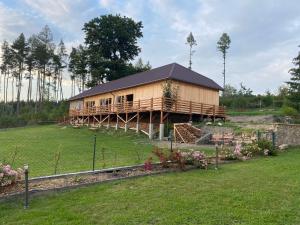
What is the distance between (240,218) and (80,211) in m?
2.78

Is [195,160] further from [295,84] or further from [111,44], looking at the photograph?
[111,44]

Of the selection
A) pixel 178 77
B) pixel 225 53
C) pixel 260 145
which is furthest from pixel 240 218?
pixel 225 53

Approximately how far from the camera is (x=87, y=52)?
54781 mm

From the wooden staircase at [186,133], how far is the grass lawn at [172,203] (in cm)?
1340

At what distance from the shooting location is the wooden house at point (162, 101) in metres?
26.8

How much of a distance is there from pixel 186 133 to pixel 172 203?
55.1 feet

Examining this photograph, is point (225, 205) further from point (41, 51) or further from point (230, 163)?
point (41, 51)

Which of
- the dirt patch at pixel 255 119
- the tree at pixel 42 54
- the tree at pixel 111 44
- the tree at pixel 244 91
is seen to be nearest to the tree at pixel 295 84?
the dirt patch at pixel 255 119

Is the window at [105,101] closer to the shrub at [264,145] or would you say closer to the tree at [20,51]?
the shrub at [264,145]

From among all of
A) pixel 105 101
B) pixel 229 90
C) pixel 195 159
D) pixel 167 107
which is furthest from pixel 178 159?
pixel 229 90

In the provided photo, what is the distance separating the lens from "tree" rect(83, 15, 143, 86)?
172 feet

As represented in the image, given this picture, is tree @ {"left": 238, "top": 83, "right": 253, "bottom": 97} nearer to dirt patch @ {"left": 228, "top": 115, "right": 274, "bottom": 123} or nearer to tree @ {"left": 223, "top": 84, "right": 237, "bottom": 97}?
tree @ {"left": 223, "top": 84, "right": 237, "bottom": 97}

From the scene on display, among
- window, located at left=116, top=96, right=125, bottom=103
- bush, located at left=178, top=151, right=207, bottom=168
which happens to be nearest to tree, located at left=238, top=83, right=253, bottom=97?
window, located at left=116, top=96, right=125, bottom=103

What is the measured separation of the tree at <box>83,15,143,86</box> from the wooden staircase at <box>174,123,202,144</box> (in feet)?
98.1
